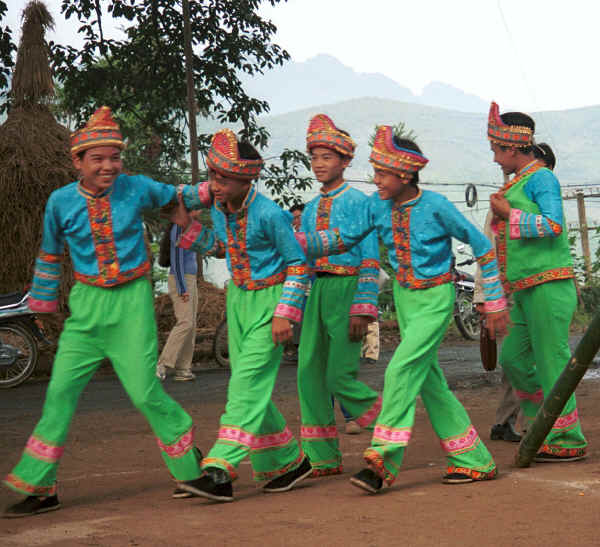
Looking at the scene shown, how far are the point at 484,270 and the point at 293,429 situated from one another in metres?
3.21

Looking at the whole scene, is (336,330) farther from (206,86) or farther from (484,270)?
(206,86)

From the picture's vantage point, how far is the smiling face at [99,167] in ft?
18.0

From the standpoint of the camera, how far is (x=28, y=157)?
45.0 feet

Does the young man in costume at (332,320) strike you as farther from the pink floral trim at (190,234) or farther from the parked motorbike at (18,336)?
the parked motorbike at (18,336)

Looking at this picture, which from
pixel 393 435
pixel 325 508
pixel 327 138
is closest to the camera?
pixel 325 508

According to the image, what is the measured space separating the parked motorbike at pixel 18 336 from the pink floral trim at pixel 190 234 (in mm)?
6428

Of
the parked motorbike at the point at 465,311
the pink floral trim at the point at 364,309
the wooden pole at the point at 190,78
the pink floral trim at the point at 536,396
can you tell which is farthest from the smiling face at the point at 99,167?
the parked motorbike at the point at 465,311

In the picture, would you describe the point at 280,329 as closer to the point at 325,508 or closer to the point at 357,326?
the point at 357,326

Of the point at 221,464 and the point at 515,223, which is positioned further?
the point at 515,223

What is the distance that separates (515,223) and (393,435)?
5.11 ft

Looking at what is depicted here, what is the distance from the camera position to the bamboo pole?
5559mm

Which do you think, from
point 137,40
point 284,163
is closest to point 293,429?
point 284,163

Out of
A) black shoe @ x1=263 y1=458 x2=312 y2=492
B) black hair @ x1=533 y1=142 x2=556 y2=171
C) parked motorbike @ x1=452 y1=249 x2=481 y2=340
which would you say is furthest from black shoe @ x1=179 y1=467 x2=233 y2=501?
parked motorbike @ x1=452 y1=249 x2=481 y2=340

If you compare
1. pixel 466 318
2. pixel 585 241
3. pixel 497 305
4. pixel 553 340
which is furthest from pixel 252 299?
pixel 585 241
